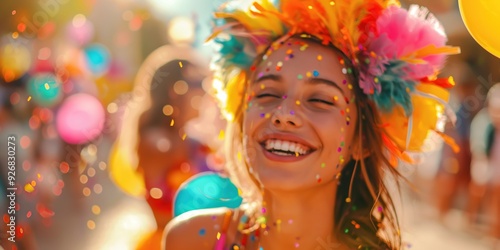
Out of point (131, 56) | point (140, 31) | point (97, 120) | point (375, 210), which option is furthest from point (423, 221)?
point (131, 56)

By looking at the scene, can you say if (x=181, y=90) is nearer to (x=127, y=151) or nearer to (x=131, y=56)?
(x=127, y=151)

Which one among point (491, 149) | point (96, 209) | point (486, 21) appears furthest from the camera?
point (96, 209)

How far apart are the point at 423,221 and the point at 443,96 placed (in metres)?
5.40

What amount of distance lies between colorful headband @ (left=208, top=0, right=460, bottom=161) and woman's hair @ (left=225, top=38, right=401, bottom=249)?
2.4 inches

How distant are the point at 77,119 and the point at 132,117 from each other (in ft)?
11.3

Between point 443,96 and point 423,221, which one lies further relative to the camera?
point 423,221

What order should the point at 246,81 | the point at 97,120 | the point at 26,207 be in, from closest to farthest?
the point at 246,81 < the point at 26,207 < the point at 97,120

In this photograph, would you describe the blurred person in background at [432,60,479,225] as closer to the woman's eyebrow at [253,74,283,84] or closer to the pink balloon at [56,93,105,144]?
the pink balloon at [56,93,105,144]

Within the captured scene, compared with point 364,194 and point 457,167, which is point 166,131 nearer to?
point 364,194

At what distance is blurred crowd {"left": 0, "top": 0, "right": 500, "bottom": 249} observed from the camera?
153 inches

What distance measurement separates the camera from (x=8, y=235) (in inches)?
153

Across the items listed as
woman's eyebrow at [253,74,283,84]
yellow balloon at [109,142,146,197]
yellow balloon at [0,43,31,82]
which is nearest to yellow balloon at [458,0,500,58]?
woman's eyebrow at [253,74,283,84]

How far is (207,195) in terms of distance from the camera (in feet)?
10.3

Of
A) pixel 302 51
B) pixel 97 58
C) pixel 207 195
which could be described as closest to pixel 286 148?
pixel 302 51
